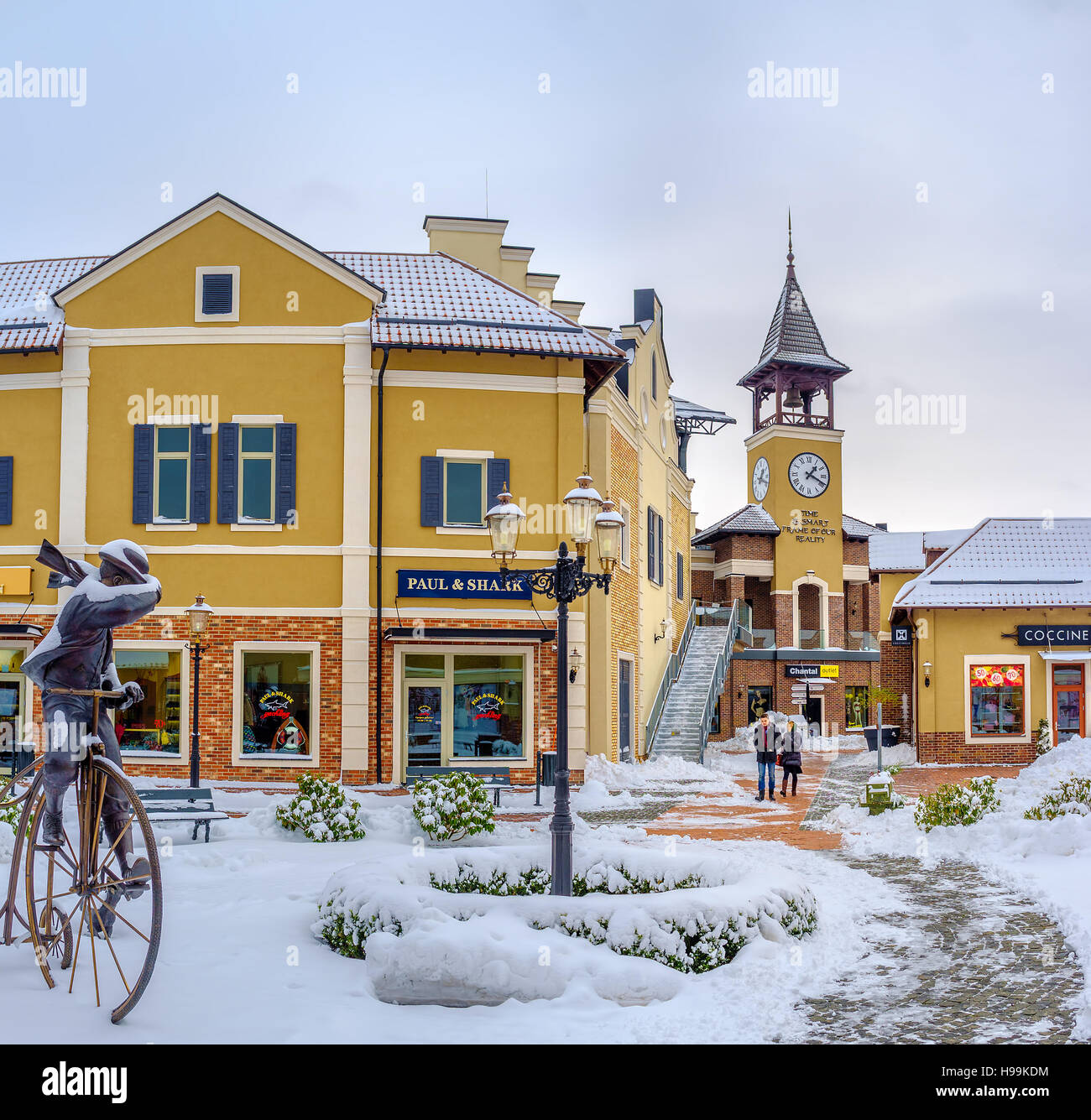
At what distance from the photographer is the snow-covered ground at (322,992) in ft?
20.4

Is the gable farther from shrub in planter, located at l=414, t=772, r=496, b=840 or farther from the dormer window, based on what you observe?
shrub in planter, located at l=414, t=772, r=496, b=840

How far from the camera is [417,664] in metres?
20.3

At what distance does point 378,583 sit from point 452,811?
7.45 m

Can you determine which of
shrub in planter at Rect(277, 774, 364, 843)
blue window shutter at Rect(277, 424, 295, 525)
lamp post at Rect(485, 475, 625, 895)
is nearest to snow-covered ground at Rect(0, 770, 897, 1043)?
lamp post at Rect(485, 475, 625, 895)

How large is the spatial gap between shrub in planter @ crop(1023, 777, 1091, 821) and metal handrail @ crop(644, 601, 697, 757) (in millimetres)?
13970

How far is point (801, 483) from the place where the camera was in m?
→ 44.4

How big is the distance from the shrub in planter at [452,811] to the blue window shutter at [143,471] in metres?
9.35

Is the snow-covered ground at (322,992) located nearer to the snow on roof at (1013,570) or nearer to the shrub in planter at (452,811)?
the shrub in planter at (452,811)

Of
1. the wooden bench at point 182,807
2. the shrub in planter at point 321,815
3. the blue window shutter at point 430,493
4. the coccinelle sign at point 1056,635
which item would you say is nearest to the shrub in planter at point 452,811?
the shrub in planter at point 321,815

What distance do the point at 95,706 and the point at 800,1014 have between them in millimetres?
4662

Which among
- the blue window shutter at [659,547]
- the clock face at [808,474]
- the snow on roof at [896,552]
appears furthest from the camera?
the snow on roof at [896,552]

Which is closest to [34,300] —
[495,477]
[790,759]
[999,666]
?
[495,477]

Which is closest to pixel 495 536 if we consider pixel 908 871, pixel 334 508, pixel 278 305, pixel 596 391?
pixel 908 871

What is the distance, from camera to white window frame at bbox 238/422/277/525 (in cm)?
1995
